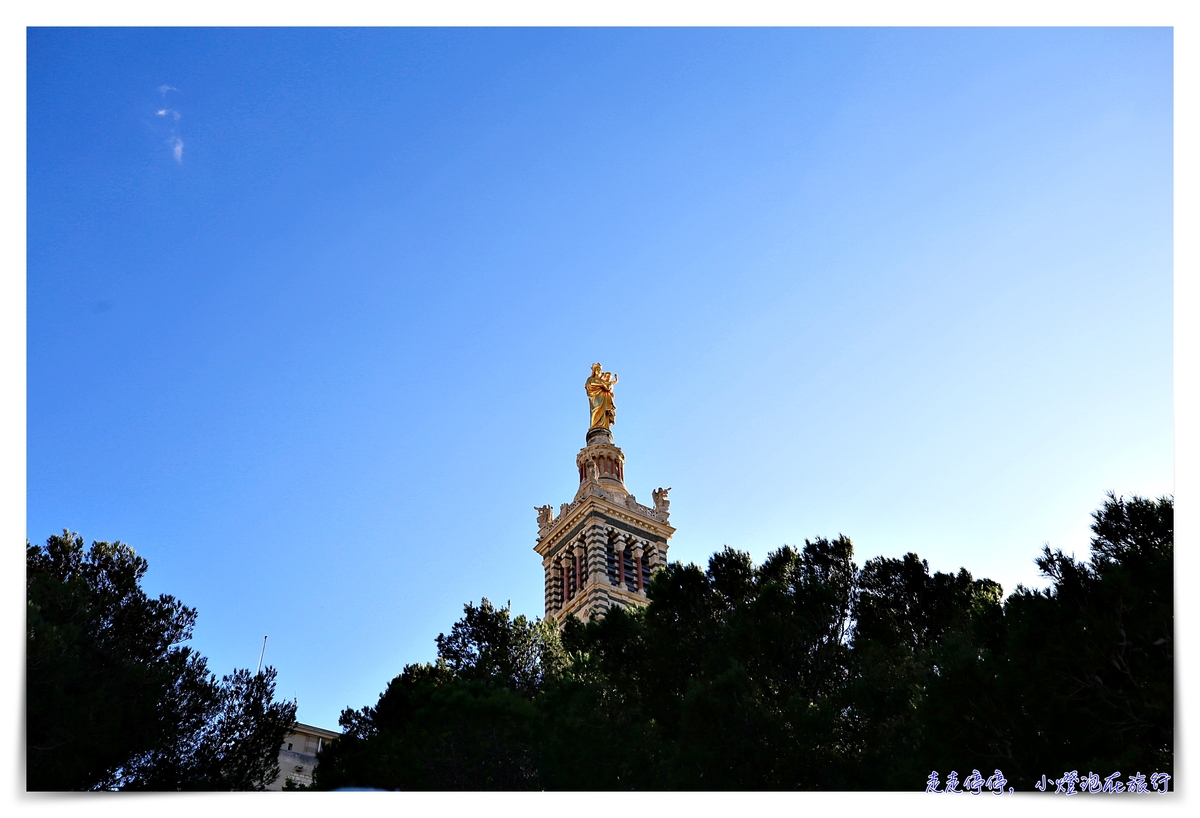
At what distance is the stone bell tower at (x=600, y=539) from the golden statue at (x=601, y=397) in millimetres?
163

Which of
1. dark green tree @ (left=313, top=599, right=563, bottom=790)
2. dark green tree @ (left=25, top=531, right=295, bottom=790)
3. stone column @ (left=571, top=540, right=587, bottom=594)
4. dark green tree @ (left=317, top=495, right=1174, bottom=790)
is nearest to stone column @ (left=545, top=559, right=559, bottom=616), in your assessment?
stone column @ (left=571, top=540, right=587, bottom=594)

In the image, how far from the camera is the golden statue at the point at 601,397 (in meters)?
64.3

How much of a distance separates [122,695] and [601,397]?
4528 centimetres

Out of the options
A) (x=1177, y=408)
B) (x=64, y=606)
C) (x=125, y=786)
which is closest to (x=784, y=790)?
(x=1177, y=408)

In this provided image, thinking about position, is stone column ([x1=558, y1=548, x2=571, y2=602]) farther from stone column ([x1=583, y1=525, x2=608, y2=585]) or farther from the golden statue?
the golden statue

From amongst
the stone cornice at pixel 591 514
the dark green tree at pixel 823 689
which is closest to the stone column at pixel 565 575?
the stone cornice at pixel 591 514

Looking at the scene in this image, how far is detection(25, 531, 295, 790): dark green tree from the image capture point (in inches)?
741

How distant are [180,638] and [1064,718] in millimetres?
21441

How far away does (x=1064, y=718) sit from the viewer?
15.6 metres

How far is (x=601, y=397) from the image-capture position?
2552 inches

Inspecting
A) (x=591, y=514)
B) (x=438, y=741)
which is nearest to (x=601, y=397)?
(x=591, y=514)


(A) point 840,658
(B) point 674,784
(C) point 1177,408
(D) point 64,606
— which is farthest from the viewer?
(A) point 840,658

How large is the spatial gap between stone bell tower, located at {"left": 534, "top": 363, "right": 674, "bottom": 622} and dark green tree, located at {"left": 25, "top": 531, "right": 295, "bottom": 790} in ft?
96.1

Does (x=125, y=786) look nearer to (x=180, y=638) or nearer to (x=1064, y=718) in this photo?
(x=180, y=638)
